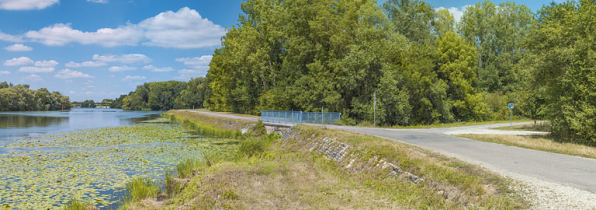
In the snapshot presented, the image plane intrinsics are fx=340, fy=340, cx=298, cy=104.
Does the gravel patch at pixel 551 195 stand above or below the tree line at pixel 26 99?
below

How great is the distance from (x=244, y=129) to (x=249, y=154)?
1521 centimetres

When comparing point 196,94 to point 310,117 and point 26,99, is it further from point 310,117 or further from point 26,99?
point 310,117

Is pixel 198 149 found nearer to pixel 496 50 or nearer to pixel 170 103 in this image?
pixel 496 50

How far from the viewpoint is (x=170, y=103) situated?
5753 inches

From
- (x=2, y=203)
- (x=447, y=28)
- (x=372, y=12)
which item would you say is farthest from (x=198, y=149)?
(x=447, y=28)

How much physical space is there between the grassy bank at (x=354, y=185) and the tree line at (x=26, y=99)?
12083 cm

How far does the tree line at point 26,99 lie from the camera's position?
101812mm

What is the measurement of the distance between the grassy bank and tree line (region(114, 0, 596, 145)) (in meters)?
10.1

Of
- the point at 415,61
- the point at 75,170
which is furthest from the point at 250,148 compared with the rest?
the point at 415,61

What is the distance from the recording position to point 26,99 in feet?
356

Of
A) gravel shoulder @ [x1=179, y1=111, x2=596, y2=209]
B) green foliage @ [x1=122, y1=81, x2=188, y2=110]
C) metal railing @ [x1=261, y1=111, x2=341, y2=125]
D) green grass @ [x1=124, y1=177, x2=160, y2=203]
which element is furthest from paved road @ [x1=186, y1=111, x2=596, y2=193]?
green foliage @ [x1=122, y1=81, x2=188, y2=110]

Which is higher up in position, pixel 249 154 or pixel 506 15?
pixel 506 15

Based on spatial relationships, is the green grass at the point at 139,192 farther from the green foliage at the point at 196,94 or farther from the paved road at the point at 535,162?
the green foliage at the point at 196,94

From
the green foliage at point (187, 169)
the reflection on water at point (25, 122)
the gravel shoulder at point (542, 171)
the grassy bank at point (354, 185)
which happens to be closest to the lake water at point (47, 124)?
the reflection on water at point (25, 122)
